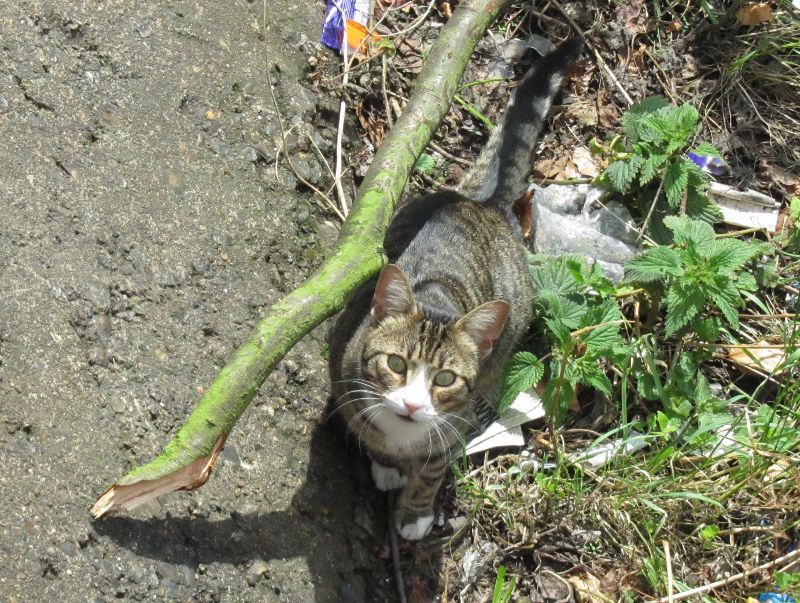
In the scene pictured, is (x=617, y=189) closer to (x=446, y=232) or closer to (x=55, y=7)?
(x=446, y=232)

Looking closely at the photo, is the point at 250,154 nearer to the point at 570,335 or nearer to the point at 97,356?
the point at 97,356

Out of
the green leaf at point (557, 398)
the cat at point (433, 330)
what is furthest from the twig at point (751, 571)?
the cat at point (433, 330)

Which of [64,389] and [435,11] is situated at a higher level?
[435,11]

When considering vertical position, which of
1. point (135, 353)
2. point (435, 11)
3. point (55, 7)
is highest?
point (55, 7)

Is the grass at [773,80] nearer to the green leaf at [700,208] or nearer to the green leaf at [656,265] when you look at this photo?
the green leaf at [700,208]

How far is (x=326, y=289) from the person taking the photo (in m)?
2.79

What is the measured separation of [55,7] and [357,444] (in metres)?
1.89

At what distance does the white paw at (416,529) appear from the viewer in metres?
3.30

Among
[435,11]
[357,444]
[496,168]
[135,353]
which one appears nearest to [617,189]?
[496,168]

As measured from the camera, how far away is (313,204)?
3.70 metres

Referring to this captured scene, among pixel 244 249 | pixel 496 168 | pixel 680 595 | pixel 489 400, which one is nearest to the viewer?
pixel 680 595

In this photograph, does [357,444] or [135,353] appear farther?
[357,444]

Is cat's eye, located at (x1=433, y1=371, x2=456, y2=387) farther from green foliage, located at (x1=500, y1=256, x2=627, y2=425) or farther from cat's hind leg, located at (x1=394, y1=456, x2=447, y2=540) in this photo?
green foliage, located at (x1=500, y1=256, x2=627, y2=425)

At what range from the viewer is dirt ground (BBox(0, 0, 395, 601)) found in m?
2.46
